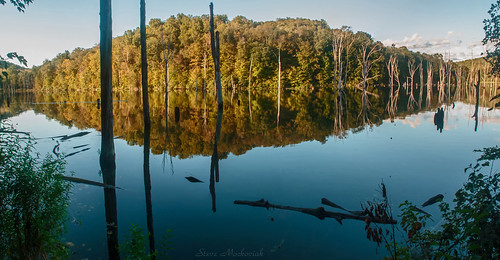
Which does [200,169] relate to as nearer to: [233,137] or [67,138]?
[233,137]

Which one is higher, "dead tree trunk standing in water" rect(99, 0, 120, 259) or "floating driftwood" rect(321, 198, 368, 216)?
"dead tree trunk standing in water" rect(99, 0, 120, 259)

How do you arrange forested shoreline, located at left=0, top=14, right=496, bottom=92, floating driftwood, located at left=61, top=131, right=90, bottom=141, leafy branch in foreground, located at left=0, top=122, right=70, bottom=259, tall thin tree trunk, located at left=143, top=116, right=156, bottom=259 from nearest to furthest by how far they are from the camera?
leafy branch in foreground, located at left=0, top=122, right=70, bottom=259 < tall thin tree trunk, located at left=143, top=116, right=156, bottom=259 < floating driftwood, located at left=61, top=131, right=90, bottom=141 < forested shoreline, located at left=0, top=14, right=496, bottom=92

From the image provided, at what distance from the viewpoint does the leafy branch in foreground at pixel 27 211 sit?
3953mm

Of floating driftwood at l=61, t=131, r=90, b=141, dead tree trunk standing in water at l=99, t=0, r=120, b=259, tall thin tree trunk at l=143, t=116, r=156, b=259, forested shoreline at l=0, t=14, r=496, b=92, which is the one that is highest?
forested shoreline at l=0, t=14, r=496, b=92

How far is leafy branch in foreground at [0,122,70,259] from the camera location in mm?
3953

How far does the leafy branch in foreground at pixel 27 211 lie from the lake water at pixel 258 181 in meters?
0.97

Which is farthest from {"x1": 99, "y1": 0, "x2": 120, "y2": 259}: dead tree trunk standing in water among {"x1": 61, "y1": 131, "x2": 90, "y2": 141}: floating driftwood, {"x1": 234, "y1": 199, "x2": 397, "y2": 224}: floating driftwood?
{"x1": 61, "y1": 131, "x2": 90, "y2": 141}: floating driftwood

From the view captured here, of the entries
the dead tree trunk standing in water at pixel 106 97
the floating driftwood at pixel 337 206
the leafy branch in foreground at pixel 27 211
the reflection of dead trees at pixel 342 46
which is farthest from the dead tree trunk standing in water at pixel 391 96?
the leafy branch in foreground at pixel 27 211

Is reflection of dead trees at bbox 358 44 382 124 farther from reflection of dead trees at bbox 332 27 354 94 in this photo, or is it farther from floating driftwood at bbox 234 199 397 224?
floating driftwood at bbox 234 199 397 224

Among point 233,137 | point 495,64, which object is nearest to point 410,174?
point 495,64

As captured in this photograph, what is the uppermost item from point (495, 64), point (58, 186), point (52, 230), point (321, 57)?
point (321, 57)

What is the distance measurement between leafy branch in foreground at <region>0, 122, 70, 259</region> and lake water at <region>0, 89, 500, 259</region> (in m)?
0.97

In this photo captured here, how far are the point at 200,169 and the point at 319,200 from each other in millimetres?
4146

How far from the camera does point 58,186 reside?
4359 millimetres
